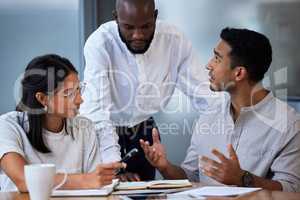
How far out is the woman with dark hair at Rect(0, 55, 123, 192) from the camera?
190 cm

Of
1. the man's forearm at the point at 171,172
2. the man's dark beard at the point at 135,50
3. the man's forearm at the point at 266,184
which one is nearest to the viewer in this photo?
the man's forearm at the point at 266,184

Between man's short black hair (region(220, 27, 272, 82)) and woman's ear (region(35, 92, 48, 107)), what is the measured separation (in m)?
0.82

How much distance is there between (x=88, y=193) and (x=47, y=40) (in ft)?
6.59

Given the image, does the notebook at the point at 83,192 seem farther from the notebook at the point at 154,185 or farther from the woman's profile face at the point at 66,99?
the woman's profile face at the point at 66,99

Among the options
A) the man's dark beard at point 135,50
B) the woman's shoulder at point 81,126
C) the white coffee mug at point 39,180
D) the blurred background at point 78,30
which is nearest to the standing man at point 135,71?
the man's dark beard at point 135,50

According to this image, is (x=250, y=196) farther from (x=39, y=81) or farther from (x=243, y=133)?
(x=39, y=81)

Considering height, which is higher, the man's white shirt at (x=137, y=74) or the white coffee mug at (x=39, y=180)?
the man's white shirt at (x=137, y=74)

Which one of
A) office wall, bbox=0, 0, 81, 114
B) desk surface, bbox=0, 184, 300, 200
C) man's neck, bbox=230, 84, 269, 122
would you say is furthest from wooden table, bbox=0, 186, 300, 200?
office wall, bbox=0, 0, 81, 114

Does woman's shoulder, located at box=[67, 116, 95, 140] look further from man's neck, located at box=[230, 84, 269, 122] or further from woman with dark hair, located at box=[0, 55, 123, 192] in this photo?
man's neck, located at box=[230, 84, 269, 122]

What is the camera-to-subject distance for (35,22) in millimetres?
3398

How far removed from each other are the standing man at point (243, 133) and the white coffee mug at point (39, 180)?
64 centimetres

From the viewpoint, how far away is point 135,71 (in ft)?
8.66

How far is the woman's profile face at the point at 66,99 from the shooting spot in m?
2.03

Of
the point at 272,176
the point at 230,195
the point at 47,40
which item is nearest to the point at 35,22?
the point at 47,40
